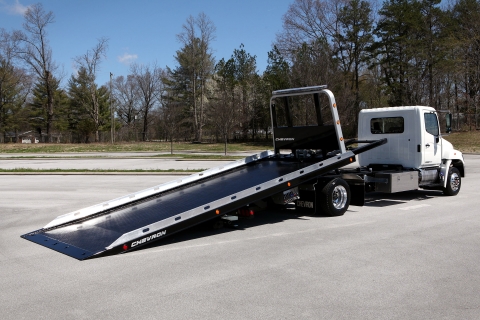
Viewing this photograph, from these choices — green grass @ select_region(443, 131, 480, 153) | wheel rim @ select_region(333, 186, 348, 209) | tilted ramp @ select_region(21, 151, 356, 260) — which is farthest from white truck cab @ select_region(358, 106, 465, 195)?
green grass @ select_region(443, 131, 480, 153)

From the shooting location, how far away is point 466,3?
172 ft

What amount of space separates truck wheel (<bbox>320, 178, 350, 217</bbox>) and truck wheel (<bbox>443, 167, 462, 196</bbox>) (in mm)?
4224

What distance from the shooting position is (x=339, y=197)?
32.8 feet

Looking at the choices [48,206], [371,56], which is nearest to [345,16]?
[371,56]

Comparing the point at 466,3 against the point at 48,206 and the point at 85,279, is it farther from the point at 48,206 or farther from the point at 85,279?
the point at 85,279

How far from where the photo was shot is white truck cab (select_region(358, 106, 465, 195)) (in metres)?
11.6

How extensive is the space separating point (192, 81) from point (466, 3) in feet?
121

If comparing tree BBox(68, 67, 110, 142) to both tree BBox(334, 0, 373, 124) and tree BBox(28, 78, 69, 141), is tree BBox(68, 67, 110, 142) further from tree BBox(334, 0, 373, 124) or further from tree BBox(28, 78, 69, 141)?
tree BBox(334, 0, 373, 124)

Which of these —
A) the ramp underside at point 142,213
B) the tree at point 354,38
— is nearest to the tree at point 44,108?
the tree at point 354,38

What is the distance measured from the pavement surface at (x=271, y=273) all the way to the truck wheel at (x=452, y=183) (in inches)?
112

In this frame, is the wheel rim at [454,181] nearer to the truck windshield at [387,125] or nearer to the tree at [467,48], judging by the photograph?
the truck windshield at [387,125]

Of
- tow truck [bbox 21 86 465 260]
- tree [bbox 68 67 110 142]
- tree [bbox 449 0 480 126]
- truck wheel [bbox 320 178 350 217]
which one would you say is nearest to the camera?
tow truck [bbox 21 86 465 260]

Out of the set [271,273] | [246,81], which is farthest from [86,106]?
[271,273]

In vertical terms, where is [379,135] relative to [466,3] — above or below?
below
